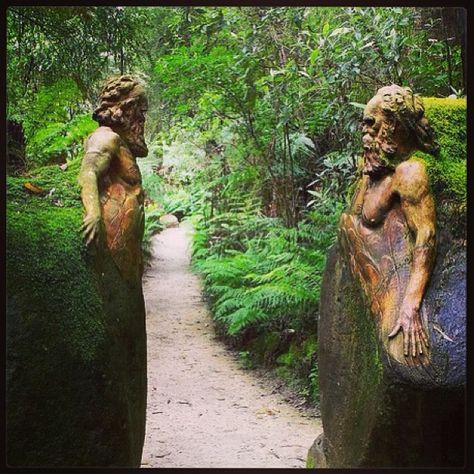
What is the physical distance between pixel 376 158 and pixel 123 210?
4.11 feet

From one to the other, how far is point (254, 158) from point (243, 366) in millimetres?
2326

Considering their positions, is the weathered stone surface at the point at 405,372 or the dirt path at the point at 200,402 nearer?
the weathered stone surface at the point at 405,372

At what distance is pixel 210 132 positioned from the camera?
259 inches

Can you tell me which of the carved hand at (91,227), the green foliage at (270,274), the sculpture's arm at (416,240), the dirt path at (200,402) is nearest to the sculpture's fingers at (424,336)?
the sculpture's arm at (416,240)

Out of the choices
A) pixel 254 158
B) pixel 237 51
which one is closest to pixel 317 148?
pixel 254 158

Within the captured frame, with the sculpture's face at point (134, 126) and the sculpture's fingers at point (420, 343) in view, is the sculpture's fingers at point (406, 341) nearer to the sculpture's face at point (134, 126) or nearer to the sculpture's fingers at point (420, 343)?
the sculpture's fingers at point (420, 343)

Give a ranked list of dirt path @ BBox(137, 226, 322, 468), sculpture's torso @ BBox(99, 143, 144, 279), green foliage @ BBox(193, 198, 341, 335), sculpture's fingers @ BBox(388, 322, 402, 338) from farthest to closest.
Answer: green foliage @ BBox(193, 198, 341, 335) < dirt path @ BBox(137, 226, 322, 468) < sculpture's torso @ BBox(99, 143, 144, 279) < sculpture's fingers @ BBox(388, 322, 402, 338)

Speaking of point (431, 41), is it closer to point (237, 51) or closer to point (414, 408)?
point (237, 51)

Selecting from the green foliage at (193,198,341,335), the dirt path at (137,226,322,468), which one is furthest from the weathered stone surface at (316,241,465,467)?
the green foliage at (193,198,341,335)

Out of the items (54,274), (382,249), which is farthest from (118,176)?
(382,249)

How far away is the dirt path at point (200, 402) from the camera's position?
3955 millimetres

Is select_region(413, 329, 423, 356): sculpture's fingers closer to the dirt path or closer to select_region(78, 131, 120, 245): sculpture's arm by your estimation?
select_region(78, 131, 120, 245): sculpture's arm

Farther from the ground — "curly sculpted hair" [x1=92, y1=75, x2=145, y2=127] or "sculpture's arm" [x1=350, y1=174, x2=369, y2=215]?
"curly sculpted hair" [x1=92, y1=75, x2=145, y2=127]

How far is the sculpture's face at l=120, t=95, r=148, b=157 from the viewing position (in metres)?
3.20
